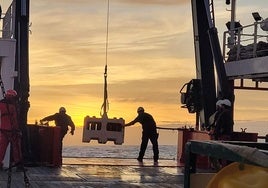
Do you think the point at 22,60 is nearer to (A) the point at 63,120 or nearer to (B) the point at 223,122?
(A) the point at 63,120

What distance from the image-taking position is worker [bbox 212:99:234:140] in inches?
525

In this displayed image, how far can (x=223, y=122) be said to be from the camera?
44.1ft

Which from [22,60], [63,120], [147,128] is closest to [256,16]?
[147,128]

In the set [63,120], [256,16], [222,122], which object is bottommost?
[63,120]

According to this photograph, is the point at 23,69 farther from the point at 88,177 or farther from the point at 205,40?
the point at 205,40

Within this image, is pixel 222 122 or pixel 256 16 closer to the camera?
pixel 222 122

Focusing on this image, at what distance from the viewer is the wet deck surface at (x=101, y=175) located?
11.0 meters

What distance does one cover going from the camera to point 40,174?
12320mm

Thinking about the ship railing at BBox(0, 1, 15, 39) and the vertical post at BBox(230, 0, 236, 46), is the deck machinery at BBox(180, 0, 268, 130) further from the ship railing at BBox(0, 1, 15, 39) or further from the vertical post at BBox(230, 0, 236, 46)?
the ship railing at BBox(0, 1, 15, 39)

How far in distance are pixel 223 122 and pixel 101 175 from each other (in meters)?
3.11

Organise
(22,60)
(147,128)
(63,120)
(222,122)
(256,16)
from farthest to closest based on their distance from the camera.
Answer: (256,16) → (147,128) → (63,120) → (222,122) → (22,60)

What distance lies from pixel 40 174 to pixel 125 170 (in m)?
2.39

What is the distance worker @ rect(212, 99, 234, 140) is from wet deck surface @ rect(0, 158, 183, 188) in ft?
4.31

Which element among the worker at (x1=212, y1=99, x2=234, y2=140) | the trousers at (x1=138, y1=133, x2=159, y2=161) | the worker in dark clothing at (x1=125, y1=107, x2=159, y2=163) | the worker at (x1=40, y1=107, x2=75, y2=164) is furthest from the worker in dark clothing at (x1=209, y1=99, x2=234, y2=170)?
the worker at (x1=40, y1=107, x2=75, y2=164)
